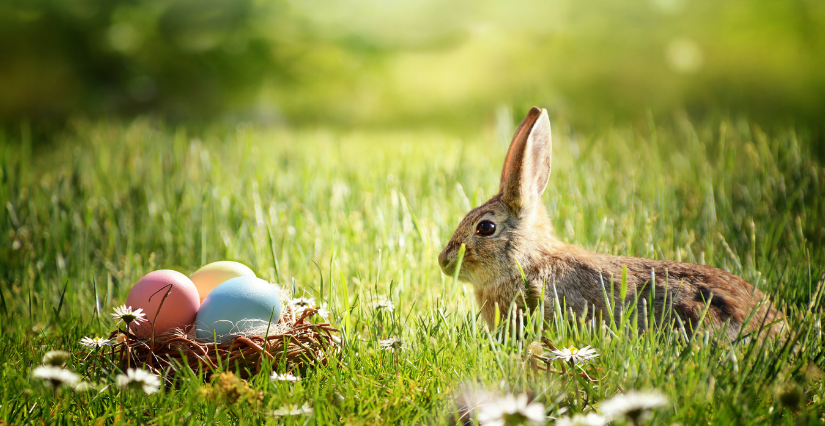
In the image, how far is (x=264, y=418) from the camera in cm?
213

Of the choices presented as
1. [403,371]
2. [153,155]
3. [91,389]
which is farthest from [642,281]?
[153,155]

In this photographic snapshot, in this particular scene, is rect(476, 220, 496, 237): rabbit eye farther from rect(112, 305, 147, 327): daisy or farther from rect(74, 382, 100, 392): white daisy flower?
rect(74, 382, 100, 392): white daisy flower

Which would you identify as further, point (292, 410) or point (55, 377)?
point (292, 410)

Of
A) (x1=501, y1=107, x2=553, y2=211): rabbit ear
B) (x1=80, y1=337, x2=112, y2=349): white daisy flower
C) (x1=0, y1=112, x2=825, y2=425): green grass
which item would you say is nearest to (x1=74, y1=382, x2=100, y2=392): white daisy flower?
(x1=0, y1=112, x2=825, y2=425): green grass

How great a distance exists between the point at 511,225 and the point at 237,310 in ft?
4.34

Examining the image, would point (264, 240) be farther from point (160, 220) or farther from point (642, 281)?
point (642, 281)

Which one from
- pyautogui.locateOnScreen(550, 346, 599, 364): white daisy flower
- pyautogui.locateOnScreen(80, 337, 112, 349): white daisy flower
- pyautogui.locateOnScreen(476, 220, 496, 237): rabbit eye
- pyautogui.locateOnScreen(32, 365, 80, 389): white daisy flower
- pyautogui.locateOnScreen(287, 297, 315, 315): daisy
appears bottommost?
pyautogui.locateOnScreen(80, 337, 112, 349): white daisy flower

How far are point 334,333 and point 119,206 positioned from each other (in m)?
2.73

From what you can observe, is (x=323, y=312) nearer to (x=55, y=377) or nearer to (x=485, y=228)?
(x=485, y=228)

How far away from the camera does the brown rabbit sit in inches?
97.9

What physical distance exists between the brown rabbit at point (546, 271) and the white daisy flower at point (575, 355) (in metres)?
0.31

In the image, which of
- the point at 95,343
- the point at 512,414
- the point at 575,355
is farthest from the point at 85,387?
the point at 575,355

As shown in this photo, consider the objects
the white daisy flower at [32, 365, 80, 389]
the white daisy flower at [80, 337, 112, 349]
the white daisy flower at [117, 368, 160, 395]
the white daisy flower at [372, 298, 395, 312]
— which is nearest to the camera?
the white daisy flower at [32, 365, 80, 389]

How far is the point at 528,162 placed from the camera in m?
2.99
